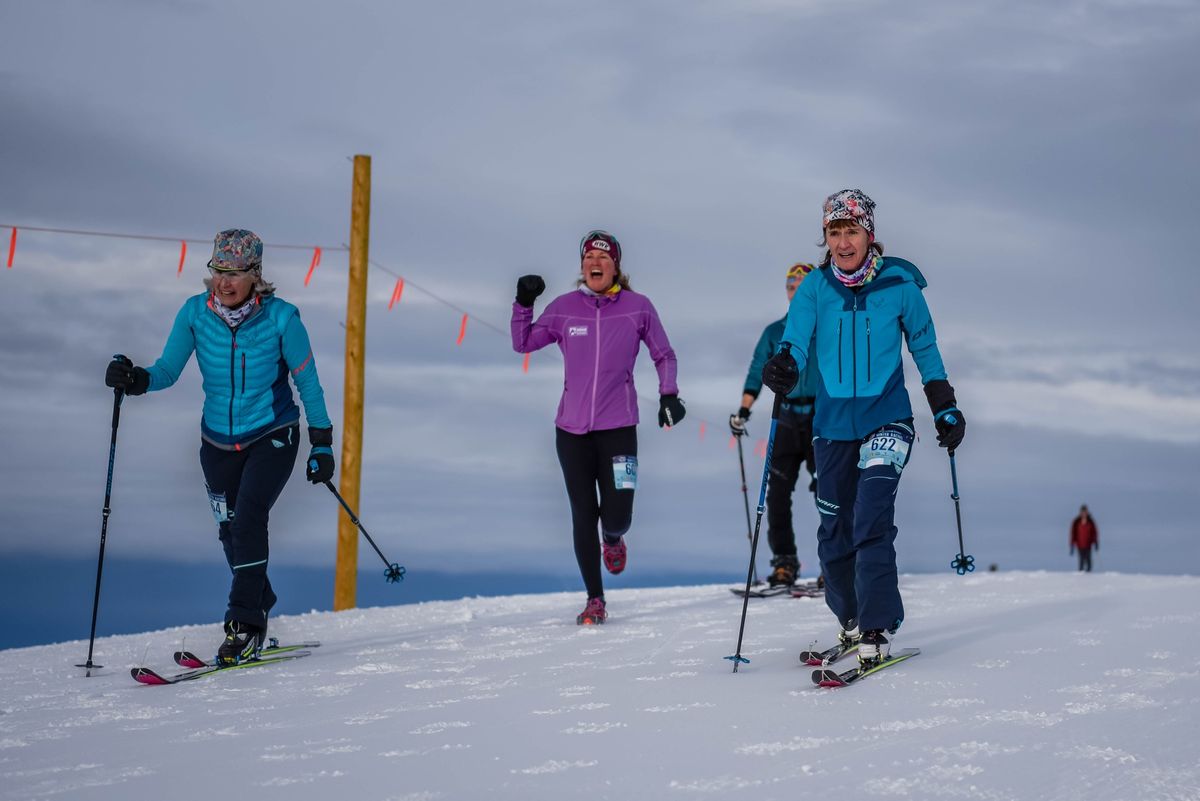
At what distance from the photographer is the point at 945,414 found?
5441mm

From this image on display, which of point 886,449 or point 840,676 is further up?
point 886,449

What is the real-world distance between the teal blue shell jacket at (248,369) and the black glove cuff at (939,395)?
3244mm

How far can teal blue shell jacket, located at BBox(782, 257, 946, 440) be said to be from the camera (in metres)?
5.49

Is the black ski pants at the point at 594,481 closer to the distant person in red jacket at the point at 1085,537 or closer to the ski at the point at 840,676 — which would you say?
the ski at the point at 840,676

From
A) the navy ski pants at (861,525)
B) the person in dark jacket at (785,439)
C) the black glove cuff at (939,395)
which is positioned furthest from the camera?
the person in dark jacket at (785,439)

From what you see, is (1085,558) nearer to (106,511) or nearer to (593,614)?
(593,614)

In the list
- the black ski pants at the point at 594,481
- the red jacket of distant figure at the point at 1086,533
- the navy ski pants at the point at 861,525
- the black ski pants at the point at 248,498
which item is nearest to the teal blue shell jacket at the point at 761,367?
the black ski pants at the point at 594,481

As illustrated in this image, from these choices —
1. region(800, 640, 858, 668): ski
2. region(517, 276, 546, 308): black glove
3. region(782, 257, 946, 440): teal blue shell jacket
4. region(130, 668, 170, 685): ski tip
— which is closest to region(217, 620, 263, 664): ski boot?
region(130, 668, 170, 685): ski tip

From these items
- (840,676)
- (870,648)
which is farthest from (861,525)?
(840,676)

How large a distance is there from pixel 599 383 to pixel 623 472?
584 millimetres

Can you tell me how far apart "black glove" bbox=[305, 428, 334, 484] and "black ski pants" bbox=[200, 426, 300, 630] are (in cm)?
12

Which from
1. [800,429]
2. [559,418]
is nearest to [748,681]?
[559,418]

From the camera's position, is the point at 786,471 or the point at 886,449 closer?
the point at 886,449

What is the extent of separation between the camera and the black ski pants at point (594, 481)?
7.85 metres
